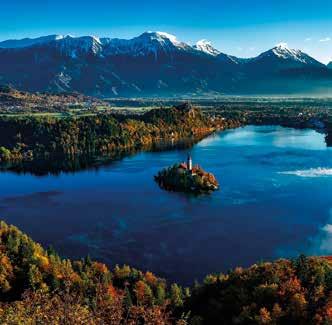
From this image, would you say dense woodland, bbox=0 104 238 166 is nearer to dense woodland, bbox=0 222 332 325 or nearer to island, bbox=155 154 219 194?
island, bbox=155 154 219 194

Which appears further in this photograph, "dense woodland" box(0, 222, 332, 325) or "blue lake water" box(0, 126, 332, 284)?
"blue lake water" box(0, 126, 332, 284)

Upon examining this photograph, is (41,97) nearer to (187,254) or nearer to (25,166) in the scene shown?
(25,166)

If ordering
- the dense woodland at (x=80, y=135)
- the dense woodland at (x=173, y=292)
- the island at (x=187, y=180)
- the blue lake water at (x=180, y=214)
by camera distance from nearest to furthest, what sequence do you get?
the dense woodland at (x=173, y=292) → the blue lake water at (x=180, y=214) → the island at (x=187, y=180) → the dense woodland at (x=80, y=135)

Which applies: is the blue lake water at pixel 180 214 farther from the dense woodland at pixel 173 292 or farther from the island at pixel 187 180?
the dense woodland at pixel 173 292

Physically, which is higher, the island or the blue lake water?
the island

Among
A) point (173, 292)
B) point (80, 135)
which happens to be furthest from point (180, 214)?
point (80, 135)

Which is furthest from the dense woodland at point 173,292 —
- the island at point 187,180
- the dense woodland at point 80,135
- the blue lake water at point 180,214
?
the dense woodland at point 80,135

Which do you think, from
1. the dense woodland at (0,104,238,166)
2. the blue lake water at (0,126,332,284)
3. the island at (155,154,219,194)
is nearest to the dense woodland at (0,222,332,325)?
the blue lake water at (0,126,332,284)
